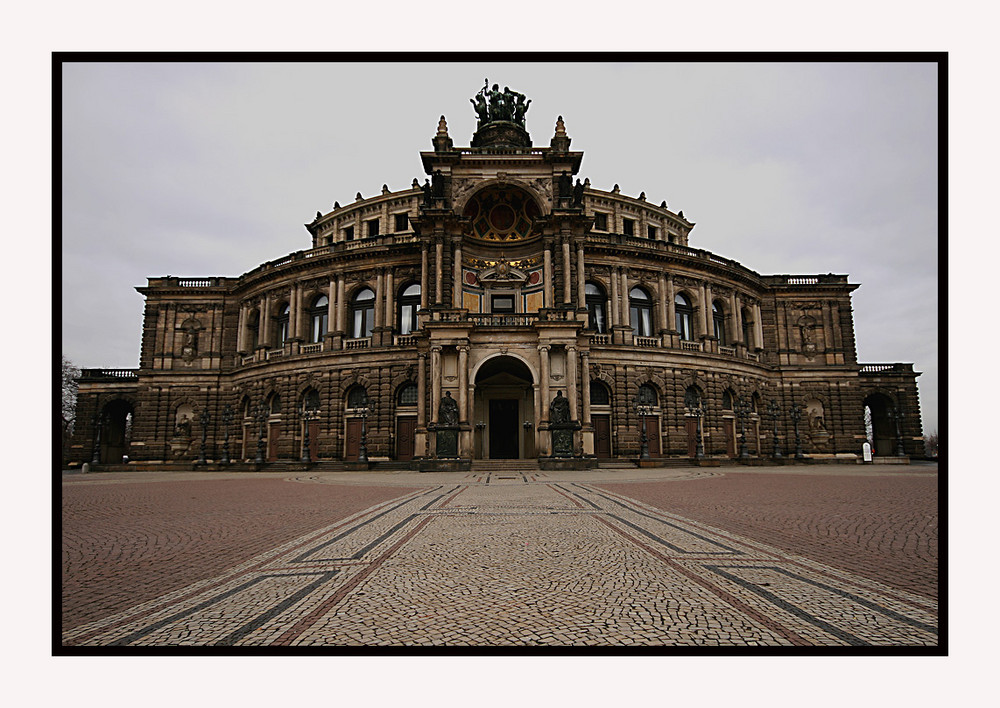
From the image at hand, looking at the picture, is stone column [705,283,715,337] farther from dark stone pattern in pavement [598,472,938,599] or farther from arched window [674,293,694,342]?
dark stone pattern in pavement [598,472,938,599]

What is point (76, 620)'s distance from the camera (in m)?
3.55

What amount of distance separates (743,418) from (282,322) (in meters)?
32.7

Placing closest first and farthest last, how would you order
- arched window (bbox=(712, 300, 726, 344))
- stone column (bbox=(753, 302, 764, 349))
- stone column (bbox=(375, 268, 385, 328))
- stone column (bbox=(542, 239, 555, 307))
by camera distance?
1. stone column (bbox=(542, 239, 555, 307))
2. stone column (bbox=(375, 268, 385, 328))
3. arched window (bbox=(712, 300, 726, 344))
4. stone column (bbox=(753, 302, 764, 349))

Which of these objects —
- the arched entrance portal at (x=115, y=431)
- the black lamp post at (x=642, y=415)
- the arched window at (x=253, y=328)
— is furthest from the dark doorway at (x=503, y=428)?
the arched entrance portal at (x=115, y=431)

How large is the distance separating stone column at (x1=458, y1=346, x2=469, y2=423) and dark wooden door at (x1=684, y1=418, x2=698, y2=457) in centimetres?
1537

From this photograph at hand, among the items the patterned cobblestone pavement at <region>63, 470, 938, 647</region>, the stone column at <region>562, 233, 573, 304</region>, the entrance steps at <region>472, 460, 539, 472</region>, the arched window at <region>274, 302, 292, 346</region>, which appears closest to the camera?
the patterned cobblestone pavement at <region>63, 470, 938, 647</region>

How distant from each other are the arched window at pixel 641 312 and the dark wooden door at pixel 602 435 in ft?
22.1

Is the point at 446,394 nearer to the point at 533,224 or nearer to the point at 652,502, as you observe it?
the point at 533,224

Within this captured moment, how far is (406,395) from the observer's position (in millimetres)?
34875

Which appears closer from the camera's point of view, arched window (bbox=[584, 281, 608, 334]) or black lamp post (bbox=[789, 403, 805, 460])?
black lamp post (bbox=[789, 403, 805, 460])

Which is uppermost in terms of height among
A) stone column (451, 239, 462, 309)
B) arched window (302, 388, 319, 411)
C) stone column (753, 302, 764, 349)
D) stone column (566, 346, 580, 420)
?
stone column (451, 239, 462, 309)

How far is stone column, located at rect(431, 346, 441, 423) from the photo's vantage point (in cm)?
2897

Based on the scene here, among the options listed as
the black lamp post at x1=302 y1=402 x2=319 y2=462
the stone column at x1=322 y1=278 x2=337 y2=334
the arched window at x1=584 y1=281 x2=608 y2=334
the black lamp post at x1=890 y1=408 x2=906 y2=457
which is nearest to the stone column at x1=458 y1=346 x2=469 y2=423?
the arched window at x1=584 y1=281 x2=608 y2=334

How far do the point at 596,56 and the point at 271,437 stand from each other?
3855cm
